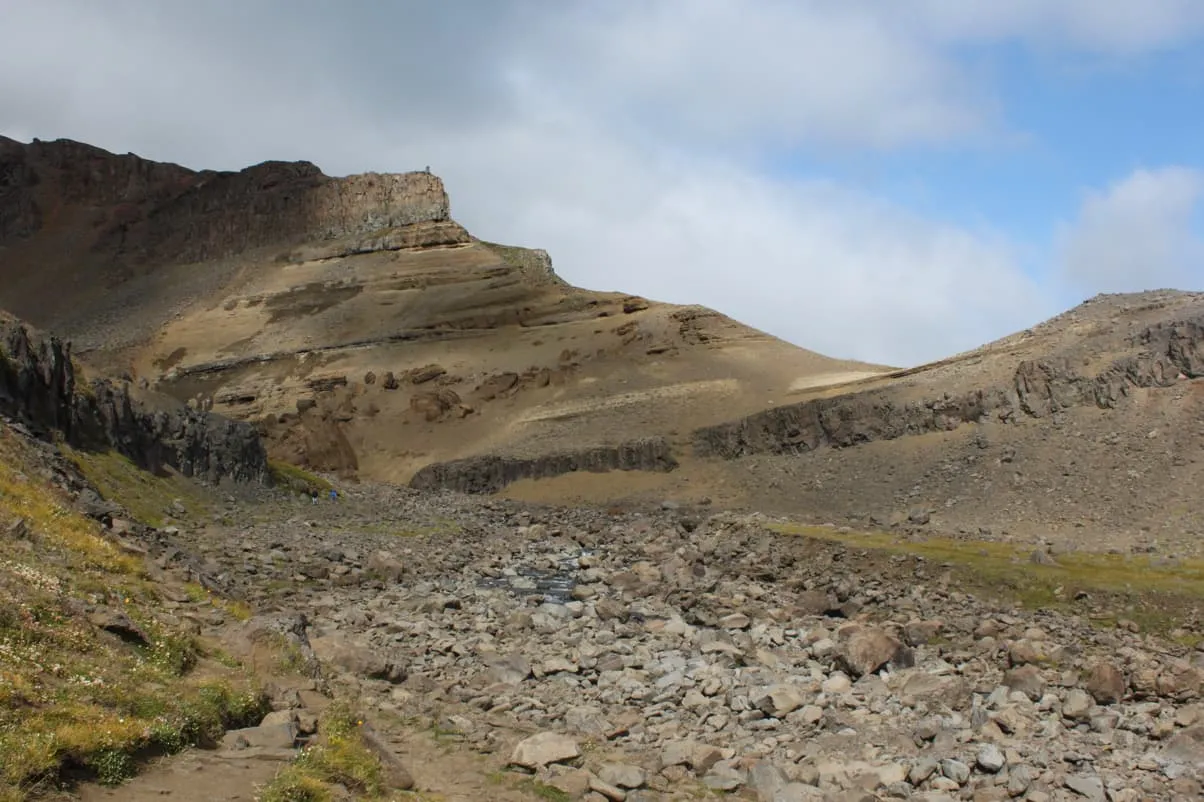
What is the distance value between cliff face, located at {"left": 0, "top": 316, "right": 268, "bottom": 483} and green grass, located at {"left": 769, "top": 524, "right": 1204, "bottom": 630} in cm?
2516

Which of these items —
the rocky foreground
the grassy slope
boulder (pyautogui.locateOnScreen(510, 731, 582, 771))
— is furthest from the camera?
the grassy slope

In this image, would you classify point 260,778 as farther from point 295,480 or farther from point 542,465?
point 542,465

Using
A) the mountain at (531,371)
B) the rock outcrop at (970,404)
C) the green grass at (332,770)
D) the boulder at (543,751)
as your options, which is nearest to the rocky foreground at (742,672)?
the boulder at (543,751)

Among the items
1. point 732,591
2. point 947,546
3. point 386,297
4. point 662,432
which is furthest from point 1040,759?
point 386,297

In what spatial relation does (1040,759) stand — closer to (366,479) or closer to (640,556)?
(640,556)

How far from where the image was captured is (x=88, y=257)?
454 feet

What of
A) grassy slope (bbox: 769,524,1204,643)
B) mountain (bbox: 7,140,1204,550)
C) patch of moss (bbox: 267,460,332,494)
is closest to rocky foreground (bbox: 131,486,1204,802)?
grassy slope (bbox: 769,524,1204,643)

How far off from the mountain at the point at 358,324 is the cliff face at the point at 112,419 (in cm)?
A: 2689

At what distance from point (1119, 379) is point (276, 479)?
129ft

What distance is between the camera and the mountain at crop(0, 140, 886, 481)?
74.0m

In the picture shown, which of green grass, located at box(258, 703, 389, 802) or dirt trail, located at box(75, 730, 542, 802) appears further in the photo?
green grass, located at box(258, 703, 389, 802)

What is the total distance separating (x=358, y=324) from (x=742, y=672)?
85.7 m

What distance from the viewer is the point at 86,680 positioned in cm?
1085

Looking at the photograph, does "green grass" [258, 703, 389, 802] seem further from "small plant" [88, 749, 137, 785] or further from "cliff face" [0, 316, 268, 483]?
"cliff face" [0, 316, 268, 483]
